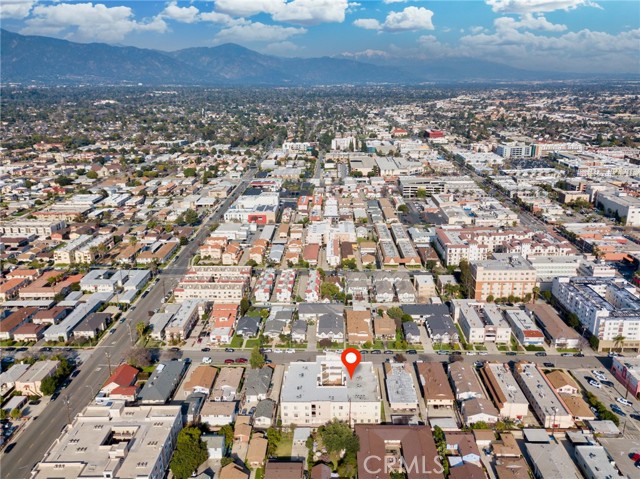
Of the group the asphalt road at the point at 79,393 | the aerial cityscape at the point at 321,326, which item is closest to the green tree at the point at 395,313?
the aerial cityscape at the point at 321,326

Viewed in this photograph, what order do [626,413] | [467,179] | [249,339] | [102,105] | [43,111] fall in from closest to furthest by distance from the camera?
1. [626,413]
2. [249,339]
3. [467,179]
4. [43,111]
5. [102,105]

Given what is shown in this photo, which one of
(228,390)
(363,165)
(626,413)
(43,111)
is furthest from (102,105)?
(626,413)

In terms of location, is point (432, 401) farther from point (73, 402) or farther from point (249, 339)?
point (73, 402)

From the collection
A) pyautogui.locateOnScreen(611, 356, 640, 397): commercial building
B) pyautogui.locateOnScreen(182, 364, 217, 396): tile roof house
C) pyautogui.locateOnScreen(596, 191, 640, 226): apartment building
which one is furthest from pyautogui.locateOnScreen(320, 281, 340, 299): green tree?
pyautogui.locateOnScreen(596, 191, 640, 226): apartment building

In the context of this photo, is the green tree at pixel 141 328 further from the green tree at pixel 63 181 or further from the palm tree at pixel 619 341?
the green tree at pixel 63 181

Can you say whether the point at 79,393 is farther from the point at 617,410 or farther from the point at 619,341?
the point at 619,341
